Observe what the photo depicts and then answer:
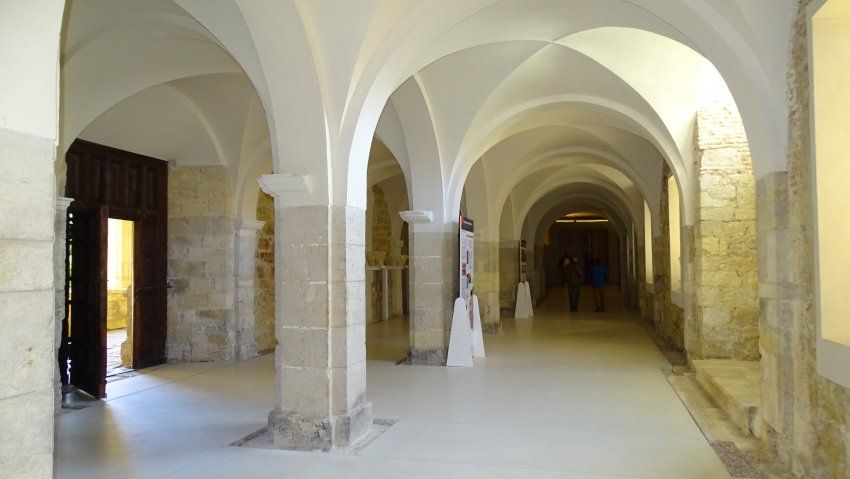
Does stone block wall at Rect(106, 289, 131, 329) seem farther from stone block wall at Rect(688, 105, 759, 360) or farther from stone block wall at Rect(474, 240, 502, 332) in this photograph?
stone block wall at Rect(688, 105, 759, 360)

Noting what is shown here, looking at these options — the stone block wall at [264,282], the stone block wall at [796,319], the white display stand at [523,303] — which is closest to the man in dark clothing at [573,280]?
the white display stand at [523,303]

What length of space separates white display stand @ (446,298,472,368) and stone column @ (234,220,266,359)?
9.07 ft

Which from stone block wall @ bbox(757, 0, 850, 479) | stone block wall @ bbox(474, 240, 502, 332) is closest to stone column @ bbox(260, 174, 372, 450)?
stone block wall @ bbox(757, 0, 850, 479)

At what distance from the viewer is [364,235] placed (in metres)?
4.12

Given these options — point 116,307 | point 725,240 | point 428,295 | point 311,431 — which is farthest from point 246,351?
point 725,240

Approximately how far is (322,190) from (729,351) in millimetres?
4511

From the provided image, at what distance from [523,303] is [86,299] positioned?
8310mm

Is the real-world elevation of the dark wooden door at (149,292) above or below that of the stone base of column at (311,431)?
above

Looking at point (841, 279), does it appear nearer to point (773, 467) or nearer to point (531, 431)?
point (773, 467)

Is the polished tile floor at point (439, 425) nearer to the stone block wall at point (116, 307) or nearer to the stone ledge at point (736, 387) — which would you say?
the stone ledge at point (736, 387)

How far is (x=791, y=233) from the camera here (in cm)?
291

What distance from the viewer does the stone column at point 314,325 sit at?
3711 millimetres

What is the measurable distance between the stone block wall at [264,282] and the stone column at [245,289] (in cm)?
14

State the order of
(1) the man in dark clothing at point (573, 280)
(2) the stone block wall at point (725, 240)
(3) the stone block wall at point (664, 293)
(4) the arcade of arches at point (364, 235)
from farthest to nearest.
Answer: (1) the man in dark clothing at point (573, 280) → (3) the stone block wall at point (664, 293) → (2) the stone block wall at point (725, 240) → (4) the arcade of arches at point (364, 235)
